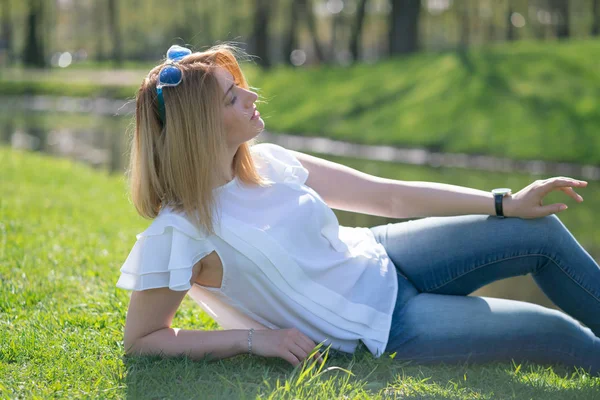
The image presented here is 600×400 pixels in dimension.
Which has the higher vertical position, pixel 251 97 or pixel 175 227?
pixel 251 97

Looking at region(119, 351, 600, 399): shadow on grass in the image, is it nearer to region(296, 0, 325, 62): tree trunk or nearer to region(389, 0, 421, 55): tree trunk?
region(389, 0, 421, 55): tree trunk

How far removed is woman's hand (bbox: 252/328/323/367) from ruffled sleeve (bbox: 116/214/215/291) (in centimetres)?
34

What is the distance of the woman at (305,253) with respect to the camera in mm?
2777

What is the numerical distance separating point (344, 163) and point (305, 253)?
339 inches

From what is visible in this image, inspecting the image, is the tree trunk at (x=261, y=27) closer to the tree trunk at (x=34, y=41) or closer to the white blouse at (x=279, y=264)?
the tree trunk at (x=34, y=41)

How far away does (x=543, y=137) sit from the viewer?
11.4 meters

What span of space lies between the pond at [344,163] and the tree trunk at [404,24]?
215 inches

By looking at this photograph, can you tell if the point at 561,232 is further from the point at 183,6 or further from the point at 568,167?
the point at 183,6

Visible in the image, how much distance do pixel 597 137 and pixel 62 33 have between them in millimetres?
49100

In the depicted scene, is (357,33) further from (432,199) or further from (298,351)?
(298,351)

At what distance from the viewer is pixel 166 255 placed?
107 inches

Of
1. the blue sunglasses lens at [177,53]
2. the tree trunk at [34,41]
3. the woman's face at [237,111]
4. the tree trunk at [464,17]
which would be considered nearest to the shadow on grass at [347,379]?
the woman's face at [237,111]

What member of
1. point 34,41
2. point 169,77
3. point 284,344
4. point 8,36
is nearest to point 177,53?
point 169,77

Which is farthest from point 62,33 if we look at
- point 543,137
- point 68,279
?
point 68,279
